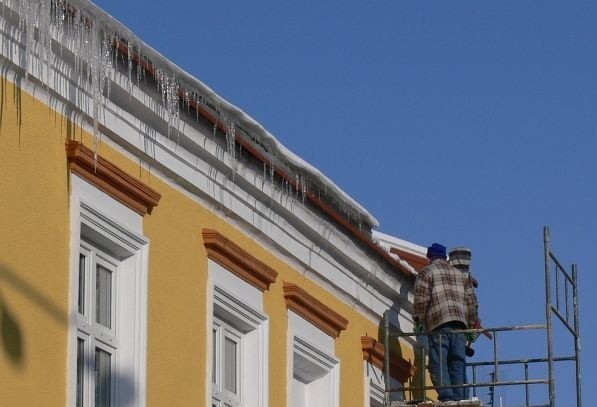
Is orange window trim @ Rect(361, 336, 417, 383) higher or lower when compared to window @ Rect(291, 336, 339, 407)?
higher

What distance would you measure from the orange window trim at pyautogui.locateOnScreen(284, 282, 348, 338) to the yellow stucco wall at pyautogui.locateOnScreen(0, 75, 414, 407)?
80 centimetres

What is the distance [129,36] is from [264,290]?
11.4 feet

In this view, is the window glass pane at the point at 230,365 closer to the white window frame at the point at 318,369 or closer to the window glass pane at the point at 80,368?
the white window frame at the point at 318,369

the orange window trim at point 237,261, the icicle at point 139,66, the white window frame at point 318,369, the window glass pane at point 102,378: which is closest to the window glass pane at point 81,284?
the window glass pane at point 102,378

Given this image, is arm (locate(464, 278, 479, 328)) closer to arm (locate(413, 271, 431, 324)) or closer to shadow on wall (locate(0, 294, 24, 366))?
arm (locate(413, 271, 431, 324))

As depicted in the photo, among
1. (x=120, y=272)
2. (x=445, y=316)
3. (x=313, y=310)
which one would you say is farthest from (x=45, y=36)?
(x=445, y=316)

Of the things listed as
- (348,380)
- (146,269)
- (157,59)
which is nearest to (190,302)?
(146,269)

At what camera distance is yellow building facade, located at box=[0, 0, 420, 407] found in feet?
51.7

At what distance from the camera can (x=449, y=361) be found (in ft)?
70.0

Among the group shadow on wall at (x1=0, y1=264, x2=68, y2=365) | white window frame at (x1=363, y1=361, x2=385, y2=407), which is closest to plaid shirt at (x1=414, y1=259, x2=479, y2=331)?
white window frame at (x1=363, y1=361, x2=385, y2=407)

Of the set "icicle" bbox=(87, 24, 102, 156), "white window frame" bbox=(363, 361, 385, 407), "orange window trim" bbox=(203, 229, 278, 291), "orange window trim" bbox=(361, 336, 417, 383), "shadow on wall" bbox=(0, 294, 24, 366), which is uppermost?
"icicle" bbox=(87, 24, 102, 156)

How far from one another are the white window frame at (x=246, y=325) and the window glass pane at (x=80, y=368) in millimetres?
2237

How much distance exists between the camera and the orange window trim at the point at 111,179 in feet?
54.1

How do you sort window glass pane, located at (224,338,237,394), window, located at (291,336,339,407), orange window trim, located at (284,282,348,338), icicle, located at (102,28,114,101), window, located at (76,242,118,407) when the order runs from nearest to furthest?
window, located at (76,242,118,407), icicle, located at (102,28,114,101), window glass pane, located at (224,338,237,394), orange window trim, located at (284,282,348,338), window, located at (291,336,339,407)
